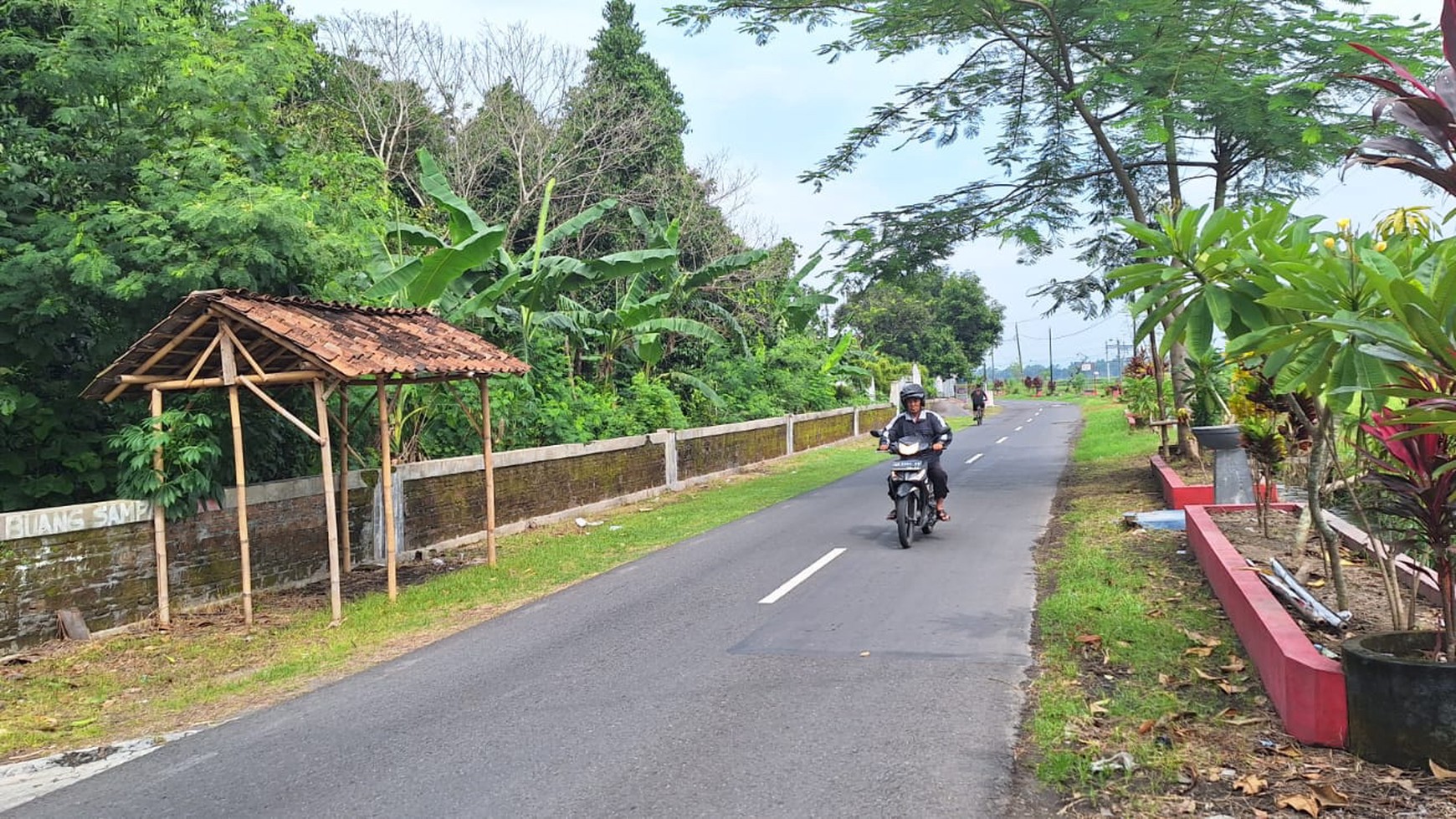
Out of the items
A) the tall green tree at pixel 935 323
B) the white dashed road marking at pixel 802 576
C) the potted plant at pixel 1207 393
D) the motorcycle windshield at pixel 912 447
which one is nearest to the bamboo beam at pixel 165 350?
the white dashed road marking at pixel 802 576

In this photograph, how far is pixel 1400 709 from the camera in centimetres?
425

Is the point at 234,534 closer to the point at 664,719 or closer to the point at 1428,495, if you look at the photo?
the point at 664,719

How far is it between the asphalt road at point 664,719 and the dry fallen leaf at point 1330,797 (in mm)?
1278

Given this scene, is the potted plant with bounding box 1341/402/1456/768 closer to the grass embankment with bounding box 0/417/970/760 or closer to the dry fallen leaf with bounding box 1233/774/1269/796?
the dry fallen leaf with bounding box 1233/774/1269/796

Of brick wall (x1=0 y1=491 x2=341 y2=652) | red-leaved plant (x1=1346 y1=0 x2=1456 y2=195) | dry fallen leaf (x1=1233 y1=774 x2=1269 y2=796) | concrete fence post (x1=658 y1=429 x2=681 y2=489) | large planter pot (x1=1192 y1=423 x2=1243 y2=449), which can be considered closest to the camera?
red-leaved plant (x1=1346 y1=0 x2=1456 y2=195)

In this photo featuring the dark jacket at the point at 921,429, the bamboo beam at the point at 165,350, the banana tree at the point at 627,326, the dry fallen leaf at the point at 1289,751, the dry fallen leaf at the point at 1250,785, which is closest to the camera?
the dry fallen leaf at the point at 1250,785

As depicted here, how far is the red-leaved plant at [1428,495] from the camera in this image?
461cm

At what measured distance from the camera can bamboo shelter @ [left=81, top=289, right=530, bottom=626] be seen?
8.48m

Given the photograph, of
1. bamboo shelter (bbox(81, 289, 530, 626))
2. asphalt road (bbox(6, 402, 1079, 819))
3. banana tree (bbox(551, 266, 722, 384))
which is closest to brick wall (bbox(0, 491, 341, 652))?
bamboo shelter (bbox(81, 289, 530, 626))

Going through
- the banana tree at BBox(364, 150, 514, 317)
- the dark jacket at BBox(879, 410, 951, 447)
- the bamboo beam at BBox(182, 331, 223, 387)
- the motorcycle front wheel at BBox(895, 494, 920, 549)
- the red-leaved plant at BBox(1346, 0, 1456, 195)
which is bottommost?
the motorcycle front wheel at BBox(895, 494, 920, 549)

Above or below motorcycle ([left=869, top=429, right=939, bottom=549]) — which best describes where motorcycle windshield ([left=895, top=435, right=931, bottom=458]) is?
above

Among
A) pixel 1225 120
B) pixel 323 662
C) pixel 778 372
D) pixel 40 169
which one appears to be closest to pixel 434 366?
pixel 323 662

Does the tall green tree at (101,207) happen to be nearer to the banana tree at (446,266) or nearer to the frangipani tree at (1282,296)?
the banana tree at (446,266)

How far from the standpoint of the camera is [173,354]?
9242mm
